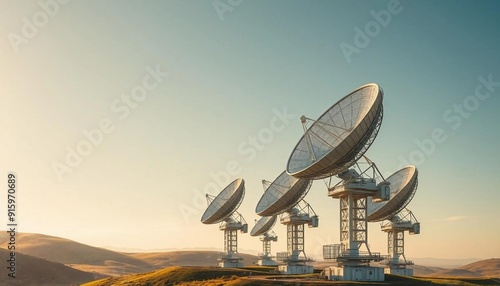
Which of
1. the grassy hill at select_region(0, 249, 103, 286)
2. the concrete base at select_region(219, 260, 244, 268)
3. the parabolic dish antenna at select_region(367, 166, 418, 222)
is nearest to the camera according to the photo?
the parabolic dish antenna at select_region(367, 166, 418, 222)

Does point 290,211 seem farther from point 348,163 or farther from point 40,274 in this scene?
point 40,274

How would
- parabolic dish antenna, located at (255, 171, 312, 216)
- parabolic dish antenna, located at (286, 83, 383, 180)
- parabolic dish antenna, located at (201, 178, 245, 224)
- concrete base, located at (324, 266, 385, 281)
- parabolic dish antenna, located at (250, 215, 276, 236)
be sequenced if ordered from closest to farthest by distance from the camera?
parabolic dish antenna, located at (286, 83, 383, 180)
concrete base, located at (324, 266, 385, 281)
parabolic dish antenna, located at (255, 171, 312, 216)
parabolic dish antenna, located at (201, 178, 245, 224)
parabolic dish antenna, located at (250, 215, 276, 236)

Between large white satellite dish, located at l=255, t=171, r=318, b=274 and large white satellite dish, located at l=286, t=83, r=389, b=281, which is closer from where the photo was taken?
large white satellite dish, located at l=286, t=83, r=389, b=281

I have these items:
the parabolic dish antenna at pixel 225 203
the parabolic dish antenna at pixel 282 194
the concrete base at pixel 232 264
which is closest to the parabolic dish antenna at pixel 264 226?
the concrete base at pixel 232 264

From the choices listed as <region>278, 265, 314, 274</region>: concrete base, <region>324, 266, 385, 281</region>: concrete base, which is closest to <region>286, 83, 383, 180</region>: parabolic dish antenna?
<region>324, 266, 385, 281</region>: concrete base

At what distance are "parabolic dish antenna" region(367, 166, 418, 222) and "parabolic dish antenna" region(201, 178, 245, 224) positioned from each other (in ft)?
102

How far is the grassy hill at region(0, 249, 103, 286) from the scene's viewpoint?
515ft

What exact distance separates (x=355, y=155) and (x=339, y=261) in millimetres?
17123

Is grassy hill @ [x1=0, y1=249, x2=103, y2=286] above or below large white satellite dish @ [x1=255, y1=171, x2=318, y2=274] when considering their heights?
below

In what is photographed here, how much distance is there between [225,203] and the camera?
12138 cm

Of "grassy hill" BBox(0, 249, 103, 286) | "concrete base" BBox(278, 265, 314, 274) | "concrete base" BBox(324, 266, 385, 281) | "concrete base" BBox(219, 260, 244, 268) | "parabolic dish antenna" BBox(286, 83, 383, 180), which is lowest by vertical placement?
"grassy hill" BBox(0, 249, 103, 286)

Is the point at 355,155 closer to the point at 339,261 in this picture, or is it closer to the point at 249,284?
the point at 339,261

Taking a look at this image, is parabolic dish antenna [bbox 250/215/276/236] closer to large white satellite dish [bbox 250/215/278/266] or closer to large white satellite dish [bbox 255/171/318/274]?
large white satellite dish [bbox 250/215/278/266]

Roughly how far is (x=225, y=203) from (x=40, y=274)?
8473cm
